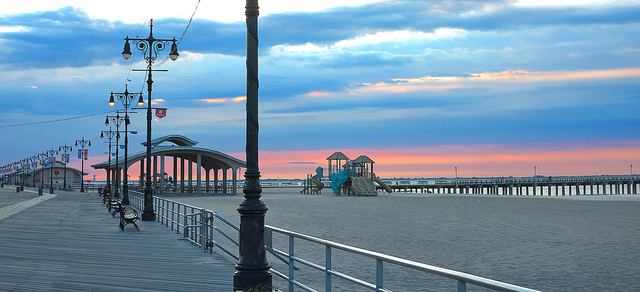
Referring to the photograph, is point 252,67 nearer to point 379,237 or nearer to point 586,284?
point 586,284

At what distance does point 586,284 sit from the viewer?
439 inches

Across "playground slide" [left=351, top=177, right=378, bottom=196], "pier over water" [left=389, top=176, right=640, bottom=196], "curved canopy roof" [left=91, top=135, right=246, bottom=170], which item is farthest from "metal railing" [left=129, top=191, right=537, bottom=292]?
"pier over water" [left=389, top=176, right=640, bottom=196]

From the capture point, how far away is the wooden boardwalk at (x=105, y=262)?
9602 mm

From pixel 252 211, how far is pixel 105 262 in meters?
5.14

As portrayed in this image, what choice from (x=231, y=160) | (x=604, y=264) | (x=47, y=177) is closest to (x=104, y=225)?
(x=604, y=264)

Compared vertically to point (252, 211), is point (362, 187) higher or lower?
lower

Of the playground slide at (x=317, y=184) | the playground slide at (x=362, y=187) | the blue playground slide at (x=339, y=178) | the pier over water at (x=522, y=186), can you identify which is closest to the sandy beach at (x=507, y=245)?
the playground slide at (x=362, y=187)

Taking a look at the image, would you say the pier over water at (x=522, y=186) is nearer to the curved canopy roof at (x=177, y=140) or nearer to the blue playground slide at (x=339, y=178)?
the blue playground slide at (x=339, y=178)

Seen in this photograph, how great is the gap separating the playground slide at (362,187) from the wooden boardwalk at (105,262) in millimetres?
45772

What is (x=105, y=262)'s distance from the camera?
1212 cm

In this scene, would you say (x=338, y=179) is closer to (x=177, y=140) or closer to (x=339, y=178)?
(x=339, y=178)

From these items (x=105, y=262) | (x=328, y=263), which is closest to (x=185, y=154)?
(x=105, y=262)

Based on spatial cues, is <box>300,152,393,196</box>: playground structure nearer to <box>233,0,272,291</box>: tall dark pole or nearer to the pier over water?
the pier over water

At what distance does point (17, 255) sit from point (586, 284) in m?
11.5
